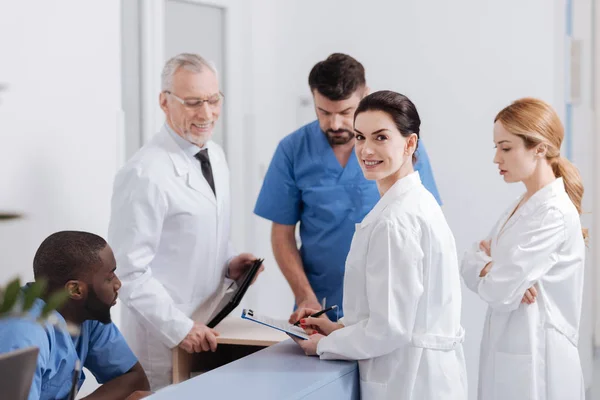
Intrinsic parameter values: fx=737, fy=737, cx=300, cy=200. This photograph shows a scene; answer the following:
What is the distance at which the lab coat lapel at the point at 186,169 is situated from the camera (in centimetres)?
207

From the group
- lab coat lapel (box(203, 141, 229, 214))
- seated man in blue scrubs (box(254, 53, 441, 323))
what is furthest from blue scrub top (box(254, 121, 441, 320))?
lab coat lapel (box(203, 141, 229, 214))

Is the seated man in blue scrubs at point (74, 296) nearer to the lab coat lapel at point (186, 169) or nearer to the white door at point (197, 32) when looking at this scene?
the lab coat lapel at point (186, 169)

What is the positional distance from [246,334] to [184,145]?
0.57 meters

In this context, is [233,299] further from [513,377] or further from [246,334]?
[513,377]

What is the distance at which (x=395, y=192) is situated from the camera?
5.24 feet

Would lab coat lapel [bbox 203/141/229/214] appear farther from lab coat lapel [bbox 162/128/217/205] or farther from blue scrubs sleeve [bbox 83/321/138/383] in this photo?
blue scrubs sleeve [bbox 83/321/138/383]

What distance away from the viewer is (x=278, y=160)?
2389 millimetres

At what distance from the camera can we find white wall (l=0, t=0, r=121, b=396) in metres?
1.93

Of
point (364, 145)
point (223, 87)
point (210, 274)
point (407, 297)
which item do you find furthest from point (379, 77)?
point (407, 297)

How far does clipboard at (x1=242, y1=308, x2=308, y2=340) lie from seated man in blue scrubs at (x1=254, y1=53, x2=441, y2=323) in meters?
0.44

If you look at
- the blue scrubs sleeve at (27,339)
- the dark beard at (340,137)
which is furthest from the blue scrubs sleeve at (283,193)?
the blue scrubs sleeve at (27,339)

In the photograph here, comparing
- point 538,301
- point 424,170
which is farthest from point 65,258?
point 538,301

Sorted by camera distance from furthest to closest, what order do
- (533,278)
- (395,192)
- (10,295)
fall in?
(533,278), (395,192), (10,295)

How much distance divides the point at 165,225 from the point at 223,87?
147cm
